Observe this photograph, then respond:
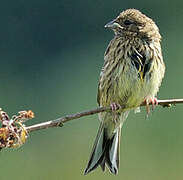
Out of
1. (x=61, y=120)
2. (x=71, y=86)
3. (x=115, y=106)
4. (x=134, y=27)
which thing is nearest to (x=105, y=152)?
(x=115, y=106)

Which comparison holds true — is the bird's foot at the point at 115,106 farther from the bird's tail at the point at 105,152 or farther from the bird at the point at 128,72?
the bird's tail at the point at 105,152

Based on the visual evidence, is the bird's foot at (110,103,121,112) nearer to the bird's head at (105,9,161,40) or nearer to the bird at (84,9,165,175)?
the bird at (84,9,165,175)

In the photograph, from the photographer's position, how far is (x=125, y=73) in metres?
6.92

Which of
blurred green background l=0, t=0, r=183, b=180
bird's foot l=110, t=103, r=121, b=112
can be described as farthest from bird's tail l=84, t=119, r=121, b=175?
blurred green background l=0, t=0, r=183, b=180

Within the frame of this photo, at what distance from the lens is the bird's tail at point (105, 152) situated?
6984 millimetres

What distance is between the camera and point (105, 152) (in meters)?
7.27

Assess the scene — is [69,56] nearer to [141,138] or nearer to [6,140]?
[141,138]

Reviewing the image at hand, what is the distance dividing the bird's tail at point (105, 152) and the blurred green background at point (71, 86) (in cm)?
454

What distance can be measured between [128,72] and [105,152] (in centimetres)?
74

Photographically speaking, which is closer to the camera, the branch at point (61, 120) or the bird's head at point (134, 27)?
the branch at point (61, 120)

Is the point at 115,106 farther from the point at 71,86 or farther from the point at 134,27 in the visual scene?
the point at 71,86

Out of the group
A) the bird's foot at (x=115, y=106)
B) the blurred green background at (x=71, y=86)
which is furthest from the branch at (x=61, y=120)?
the blurred green background at (x=71, y=86)

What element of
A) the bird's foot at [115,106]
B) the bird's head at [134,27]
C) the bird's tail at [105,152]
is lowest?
the bird's tail at [105,152]

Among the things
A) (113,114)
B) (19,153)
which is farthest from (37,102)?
(113,114)
